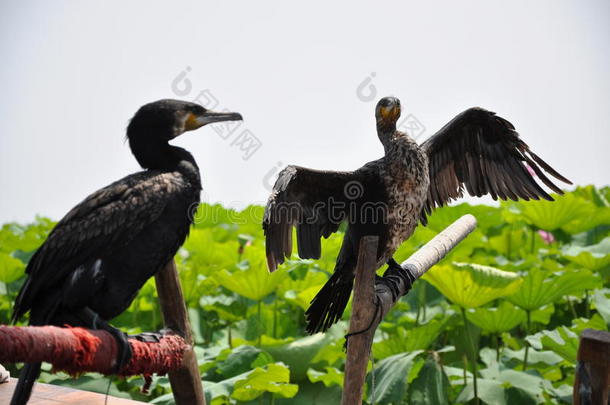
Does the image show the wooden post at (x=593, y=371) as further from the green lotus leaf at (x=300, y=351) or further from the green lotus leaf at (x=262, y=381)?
the green lotus leaf at (x=300, y=351)

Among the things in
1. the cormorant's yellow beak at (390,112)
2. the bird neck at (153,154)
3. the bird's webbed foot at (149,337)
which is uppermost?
the cormorant's yellow beak at (390,112)

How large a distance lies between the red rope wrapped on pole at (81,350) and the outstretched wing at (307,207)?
45 centimetres

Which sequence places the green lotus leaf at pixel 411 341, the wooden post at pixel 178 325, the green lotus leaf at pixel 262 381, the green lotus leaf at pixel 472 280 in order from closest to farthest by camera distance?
1. the wooden post at pixel 178 325
2. the green lotus leaf at pixel 262 381
3. the green lotus leaf at pixel 472 280
4. the green lotus leaf at pixel 411 341

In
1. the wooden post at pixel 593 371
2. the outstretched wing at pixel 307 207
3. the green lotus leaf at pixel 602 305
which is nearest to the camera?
the wooden post at pixel 593 371

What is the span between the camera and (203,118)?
5.28 feet

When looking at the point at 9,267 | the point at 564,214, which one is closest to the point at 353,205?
the point at 9,267

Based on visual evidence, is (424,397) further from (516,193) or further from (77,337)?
(77,337)

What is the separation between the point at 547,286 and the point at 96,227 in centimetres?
216

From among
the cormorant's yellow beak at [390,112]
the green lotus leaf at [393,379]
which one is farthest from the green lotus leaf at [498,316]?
the cormorant's yellow beak at [390,112]

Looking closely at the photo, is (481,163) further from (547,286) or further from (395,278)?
(547,286)

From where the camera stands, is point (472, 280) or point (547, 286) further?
point (547, 286)

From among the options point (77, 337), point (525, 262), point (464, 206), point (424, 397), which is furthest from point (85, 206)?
point (464, 206)

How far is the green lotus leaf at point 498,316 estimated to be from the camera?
3057mm

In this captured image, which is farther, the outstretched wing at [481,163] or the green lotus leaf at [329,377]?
the green lotus leaf at [329,377]
